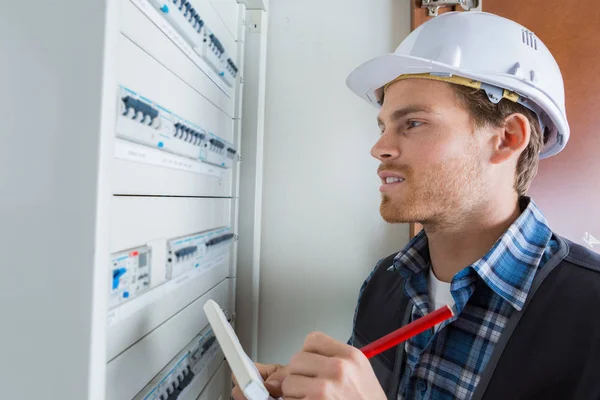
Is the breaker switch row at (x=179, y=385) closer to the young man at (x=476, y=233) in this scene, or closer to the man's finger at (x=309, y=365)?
the young man at (x=476, y=233)

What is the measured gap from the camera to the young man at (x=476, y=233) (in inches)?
27.4

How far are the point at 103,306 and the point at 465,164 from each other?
760 millimetres

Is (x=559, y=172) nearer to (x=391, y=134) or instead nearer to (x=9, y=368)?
(x=391, y=134)

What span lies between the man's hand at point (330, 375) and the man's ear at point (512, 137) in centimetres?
57

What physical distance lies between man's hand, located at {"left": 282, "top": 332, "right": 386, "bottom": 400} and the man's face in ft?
1.25

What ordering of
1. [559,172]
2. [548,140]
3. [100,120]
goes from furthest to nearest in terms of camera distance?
1. [559,172]
2. [548,140]
3. [100,120]

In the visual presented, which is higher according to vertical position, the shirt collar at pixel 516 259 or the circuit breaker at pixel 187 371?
the shirt collar at pixel 516 259

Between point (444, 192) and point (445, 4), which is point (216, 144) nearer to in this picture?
point (444, 192)

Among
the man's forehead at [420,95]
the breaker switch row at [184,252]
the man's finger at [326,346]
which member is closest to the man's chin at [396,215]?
the man's forehead at [420,95]

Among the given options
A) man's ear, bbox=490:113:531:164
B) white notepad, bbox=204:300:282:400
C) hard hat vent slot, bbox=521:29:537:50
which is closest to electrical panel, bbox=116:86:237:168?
white notepad, bbox=204:300:282:400

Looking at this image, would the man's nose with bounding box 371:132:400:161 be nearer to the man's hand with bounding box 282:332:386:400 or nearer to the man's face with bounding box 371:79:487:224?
the man's face with bounding box 371:79:487:224

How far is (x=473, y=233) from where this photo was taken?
918mm

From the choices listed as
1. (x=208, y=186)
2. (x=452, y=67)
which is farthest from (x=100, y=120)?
(x=452, y=67)

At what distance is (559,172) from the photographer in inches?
53.1
